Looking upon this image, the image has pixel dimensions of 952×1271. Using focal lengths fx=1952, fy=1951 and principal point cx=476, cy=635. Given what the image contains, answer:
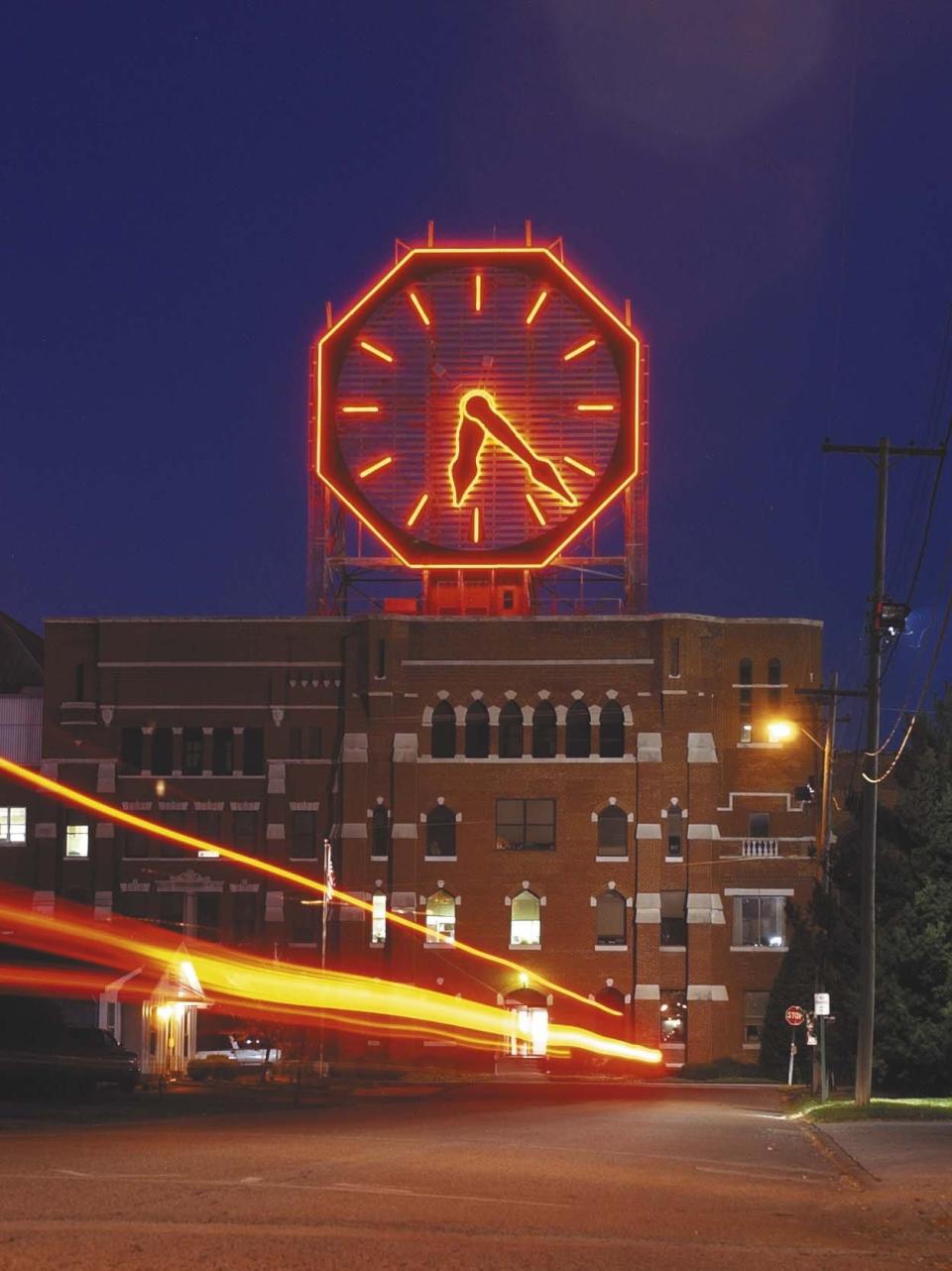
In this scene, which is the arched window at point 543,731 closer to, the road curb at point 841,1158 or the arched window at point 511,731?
the arched window at point 511,731

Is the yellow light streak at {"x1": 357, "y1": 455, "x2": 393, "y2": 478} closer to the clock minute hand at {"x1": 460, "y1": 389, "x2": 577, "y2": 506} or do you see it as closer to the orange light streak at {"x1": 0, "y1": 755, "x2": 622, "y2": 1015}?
the clock minute hand at {"x1": 460, "y1": 389, "x2": 577, "y2": 506}

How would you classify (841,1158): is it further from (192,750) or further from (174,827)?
(192,750)

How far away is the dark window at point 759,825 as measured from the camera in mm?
75875

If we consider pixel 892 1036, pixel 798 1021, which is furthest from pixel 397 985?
pixel 892 1036

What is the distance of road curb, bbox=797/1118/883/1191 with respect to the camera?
22.3 m

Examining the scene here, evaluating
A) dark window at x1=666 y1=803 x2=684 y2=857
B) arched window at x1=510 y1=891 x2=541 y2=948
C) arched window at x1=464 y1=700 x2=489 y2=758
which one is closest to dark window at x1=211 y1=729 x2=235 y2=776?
arched window at x1=464 y1=700 x2=489 y2=758

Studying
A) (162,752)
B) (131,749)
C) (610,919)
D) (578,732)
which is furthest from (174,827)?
(610,919)

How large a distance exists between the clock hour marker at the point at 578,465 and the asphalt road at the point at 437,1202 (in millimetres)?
45394

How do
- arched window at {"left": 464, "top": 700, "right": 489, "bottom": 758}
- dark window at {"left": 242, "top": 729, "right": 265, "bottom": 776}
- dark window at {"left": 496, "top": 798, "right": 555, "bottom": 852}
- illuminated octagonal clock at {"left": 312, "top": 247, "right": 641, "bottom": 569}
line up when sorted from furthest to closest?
dark window at {"left": 242, "top": 729, "right": 265, "bottom": 776}
arched window at {"left": 464, "top": 700, "right": 489, "bottom": 758}
dark window at {"left": 496, "top": 798, "right": 555, "bottom": 852}
illuminated octagonal clock at {"left": 312, "top": 247, "right": 641, "bottom": 569}

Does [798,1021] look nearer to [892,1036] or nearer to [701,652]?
[892,1036]

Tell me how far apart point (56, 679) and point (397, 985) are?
1837 centimetres

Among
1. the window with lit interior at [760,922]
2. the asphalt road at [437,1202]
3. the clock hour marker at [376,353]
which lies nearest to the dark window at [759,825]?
the window with lit interior at [760,922]

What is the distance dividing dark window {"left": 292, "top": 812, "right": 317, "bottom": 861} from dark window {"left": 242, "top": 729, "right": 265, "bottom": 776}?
231cm

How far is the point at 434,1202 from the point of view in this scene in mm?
17406
